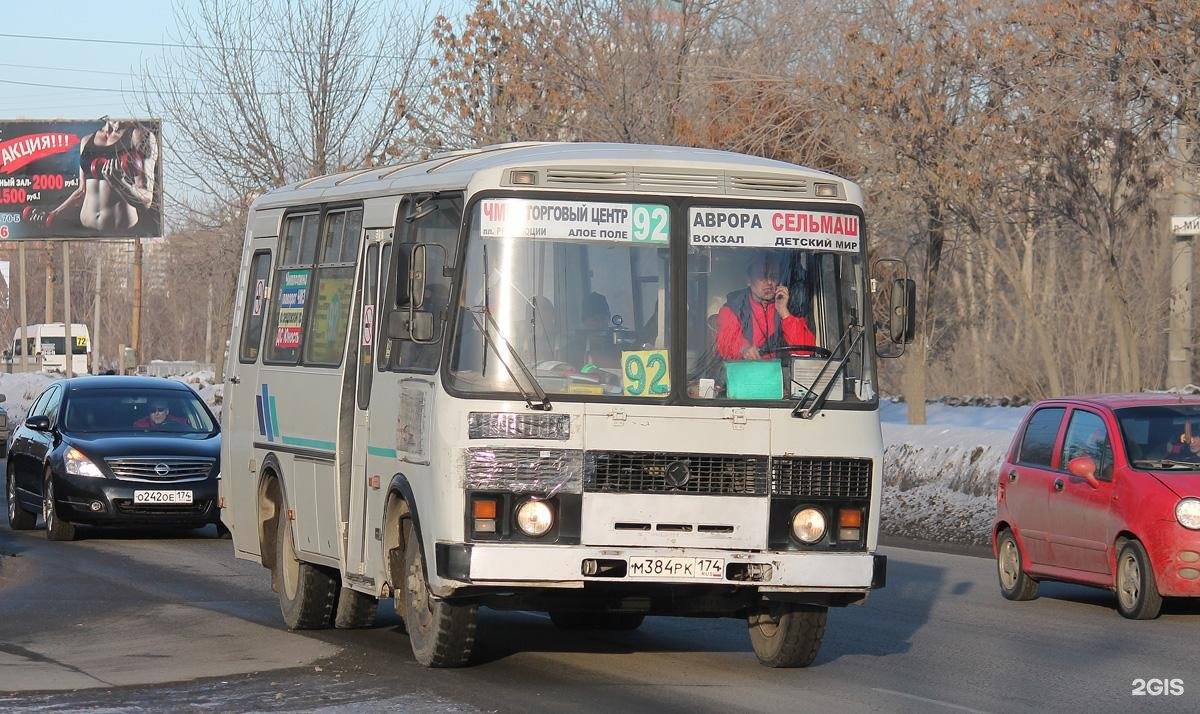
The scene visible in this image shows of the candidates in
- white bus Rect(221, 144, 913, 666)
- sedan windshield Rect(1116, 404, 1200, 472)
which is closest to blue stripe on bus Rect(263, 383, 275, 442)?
white bus Rect(221, 144, 913, 666)

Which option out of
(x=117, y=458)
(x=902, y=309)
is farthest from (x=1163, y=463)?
(x=117, y=458)

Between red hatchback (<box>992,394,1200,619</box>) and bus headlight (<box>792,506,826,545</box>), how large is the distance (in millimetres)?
4014

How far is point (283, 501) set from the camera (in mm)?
12172


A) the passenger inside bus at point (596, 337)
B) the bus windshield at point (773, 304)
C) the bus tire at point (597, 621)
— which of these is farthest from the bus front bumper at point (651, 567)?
the bus tire at point (597, 621)

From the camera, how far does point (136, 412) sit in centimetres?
2022

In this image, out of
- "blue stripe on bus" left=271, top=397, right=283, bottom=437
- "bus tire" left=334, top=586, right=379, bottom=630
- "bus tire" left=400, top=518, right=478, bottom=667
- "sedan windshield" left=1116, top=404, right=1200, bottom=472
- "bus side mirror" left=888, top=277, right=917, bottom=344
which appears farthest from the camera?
"sedan windshield" left=1116, top=404, right=1200, bottom=472

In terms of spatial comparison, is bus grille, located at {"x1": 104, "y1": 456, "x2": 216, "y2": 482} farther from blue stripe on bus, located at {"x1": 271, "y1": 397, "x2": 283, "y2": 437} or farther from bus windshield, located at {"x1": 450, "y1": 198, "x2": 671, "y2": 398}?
bus windshield, located at {"x1": 450, "y1": 198, "x2": 671, "y2": 398}

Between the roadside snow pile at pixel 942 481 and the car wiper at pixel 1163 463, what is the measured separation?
264 inches

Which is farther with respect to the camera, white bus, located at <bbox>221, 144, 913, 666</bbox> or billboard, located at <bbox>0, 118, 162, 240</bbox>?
billboard, located at <bbox>0, 118, 162, 240</bbox>

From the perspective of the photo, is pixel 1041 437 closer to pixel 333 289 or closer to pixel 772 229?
pixel 772 229

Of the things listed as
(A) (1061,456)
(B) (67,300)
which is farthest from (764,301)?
(B) (67,300)

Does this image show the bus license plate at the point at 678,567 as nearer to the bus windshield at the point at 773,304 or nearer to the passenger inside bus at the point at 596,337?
the bus windshield at the point at 773,304

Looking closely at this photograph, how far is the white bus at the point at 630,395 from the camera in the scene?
9219 millimetres

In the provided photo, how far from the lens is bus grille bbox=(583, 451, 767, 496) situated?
926cm
